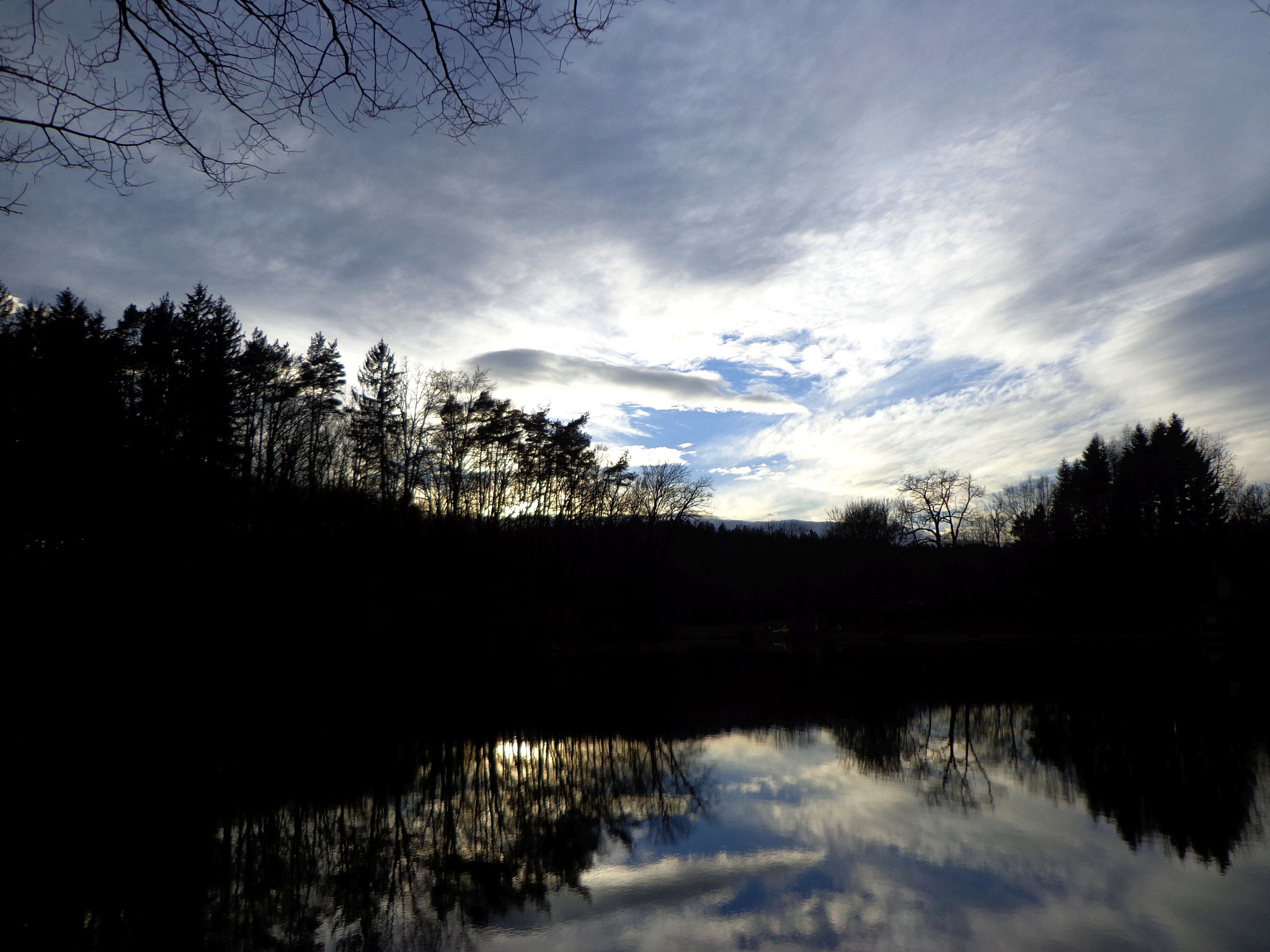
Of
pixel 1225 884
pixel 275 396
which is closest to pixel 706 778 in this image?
pixel 1225 884

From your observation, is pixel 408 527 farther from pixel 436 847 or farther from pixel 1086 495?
pixel 1086 495

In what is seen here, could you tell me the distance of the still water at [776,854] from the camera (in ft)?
14.9

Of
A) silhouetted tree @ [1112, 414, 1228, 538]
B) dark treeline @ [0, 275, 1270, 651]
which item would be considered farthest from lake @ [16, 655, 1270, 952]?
silhouetted tree @ [1112, 414, 1228, 538]

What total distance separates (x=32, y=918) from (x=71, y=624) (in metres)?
18.2

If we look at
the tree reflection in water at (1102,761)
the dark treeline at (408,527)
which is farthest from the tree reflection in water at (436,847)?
the dark treeline at (408,527)

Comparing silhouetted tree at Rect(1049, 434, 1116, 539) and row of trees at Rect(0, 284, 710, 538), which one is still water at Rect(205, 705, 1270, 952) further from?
silhouetted tree at Rect(1049, 434, 1116, 539)

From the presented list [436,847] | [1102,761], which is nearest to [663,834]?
[436,847]

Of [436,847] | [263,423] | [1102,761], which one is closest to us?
[436,847]

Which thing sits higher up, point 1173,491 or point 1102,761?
point 1173,491

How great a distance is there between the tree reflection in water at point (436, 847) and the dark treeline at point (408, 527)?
1718 cm

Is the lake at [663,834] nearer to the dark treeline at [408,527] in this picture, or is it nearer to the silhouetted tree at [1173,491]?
the dark treeline at [408,527]

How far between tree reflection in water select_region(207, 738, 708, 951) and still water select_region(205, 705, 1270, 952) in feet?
0.09

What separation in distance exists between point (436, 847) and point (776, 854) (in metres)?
3.19

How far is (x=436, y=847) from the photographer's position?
20.8 feet
